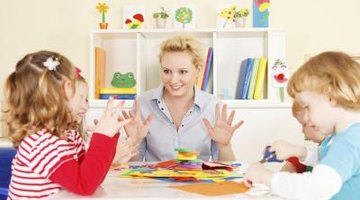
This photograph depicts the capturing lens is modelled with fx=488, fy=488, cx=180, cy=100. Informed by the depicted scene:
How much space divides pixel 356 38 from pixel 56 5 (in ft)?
6.07

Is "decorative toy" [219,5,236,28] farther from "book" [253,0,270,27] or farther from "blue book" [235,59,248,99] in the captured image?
"blue book" [235,59,248,99]

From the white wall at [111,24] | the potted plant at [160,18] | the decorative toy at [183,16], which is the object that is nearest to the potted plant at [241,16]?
the white wall at [111,24]

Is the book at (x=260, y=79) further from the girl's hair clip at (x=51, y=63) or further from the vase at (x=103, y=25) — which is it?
the girl's hair clip at (x=51, y=63)

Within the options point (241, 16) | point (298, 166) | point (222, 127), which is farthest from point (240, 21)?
point (298, 166)

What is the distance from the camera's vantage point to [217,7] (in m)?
2.91

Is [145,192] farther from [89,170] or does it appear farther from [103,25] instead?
[103,25]

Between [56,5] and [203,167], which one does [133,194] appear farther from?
[56,5]

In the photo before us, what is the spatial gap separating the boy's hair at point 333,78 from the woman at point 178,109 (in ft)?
3.01

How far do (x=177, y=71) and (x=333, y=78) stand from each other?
3.45 feet

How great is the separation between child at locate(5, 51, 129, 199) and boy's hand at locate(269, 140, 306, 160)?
0.43 meters

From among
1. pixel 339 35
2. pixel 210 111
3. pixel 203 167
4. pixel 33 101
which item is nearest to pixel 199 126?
pixel 210 111

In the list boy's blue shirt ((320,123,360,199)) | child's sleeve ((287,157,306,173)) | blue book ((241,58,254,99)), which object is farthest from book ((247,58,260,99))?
boy's blue shirt ((320,123,360,199))

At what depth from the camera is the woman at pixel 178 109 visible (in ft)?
6.97

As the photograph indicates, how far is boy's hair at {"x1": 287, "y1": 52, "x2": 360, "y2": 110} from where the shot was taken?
1119 millimetres
